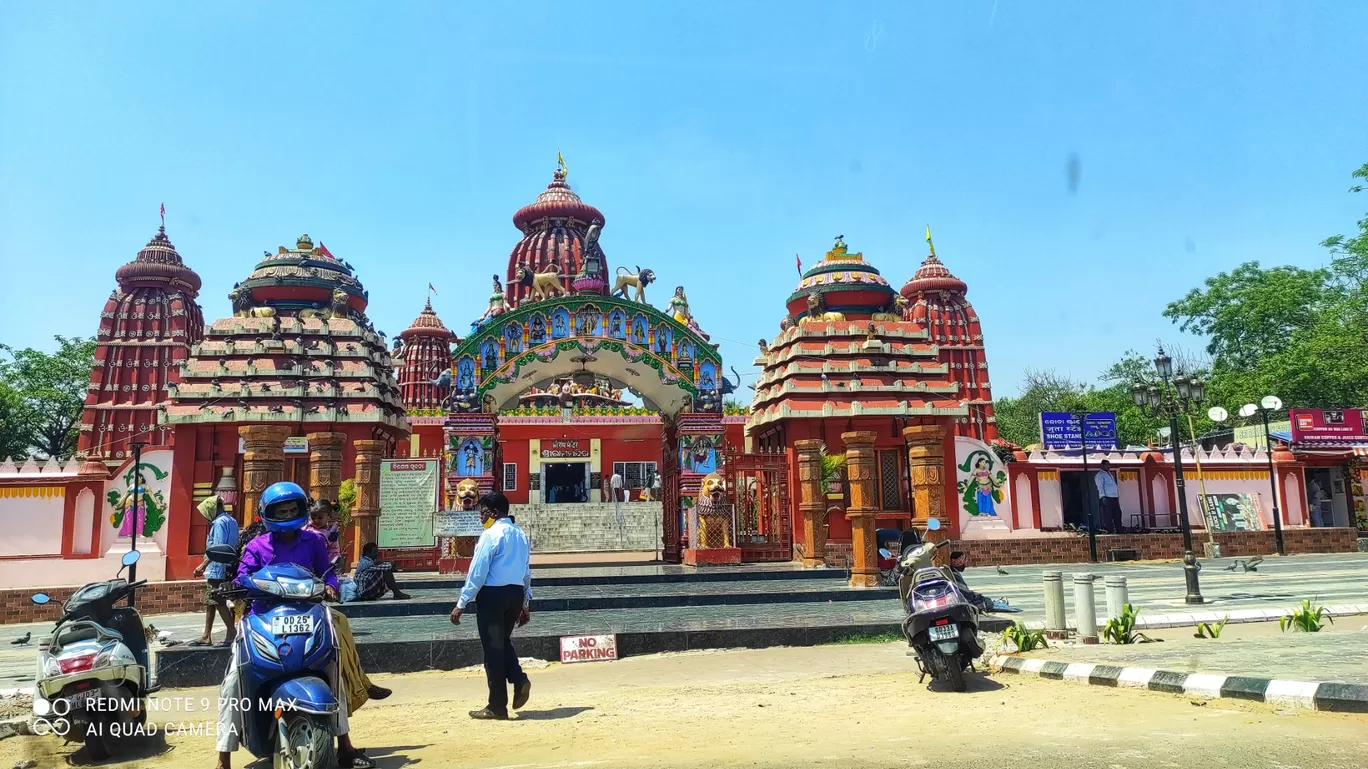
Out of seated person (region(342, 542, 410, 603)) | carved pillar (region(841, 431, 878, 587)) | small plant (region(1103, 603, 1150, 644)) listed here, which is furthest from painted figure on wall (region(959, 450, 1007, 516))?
seated person (region(342, 542, 410, 603))

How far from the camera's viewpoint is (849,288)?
21.6 m

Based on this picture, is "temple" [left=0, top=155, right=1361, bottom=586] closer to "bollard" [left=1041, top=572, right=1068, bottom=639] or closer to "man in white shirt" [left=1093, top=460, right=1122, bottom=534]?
"man in white shirt" [left=1093, top=460, right=1122, bottom=534]

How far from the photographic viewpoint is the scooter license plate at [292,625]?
173 inches

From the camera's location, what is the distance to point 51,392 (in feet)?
127

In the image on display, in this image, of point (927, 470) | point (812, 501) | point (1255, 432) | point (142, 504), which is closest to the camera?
point (927, 470)

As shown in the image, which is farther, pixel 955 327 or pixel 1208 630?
pixel 955 327

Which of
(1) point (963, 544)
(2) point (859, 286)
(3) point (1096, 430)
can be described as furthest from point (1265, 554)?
(2) point (859, 286)

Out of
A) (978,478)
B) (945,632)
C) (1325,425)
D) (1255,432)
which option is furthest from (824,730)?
(1255,432)

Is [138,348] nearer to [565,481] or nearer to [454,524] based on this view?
[565,481]

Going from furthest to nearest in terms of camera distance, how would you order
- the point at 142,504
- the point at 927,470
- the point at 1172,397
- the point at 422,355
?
the point at 422,355, the point at 142,504, the point at 1172,397, the point at 927,470

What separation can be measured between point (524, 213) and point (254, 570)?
30625 mm

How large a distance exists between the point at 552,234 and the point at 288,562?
29.7m

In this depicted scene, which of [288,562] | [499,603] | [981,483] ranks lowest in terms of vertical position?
[499,603]

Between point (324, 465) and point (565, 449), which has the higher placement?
point (565, 449)
